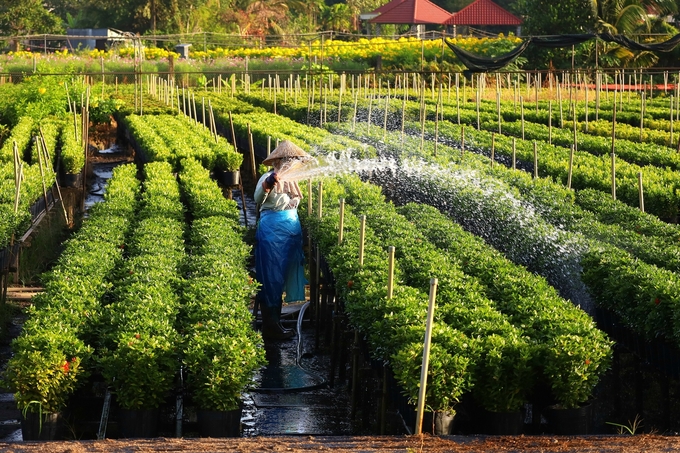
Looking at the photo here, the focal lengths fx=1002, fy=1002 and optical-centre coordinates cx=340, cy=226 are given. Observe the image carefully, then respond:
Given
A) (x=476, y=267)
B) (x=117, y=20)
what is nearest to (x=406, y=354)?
(x=476, y=267)

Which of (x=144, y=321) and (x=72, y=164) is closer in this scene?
(x=144, y=321)

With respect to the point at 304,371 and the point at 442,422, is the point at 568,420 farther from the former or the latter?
the point at 304,371

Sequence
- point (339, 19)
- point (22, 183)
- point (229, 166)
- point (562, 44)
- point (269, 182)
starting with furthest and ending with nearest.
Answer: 1. point (339, 19)
2. point (562, 44)
3. point (229, 166)
4. point (22, 183)
5. point (269, 182)

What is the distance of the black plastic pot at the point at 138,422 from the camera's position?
7348 mm

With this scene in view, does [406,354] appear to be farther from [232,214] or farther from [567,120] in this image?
[567,120]

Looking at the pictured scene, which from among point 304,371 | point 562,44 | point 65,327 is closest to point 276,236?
point 304,371

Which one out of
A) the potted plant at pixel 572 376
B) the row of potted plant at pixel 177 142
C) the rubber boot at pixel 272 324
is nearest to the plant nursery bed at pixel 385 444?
the potted plant at pixel 572 376

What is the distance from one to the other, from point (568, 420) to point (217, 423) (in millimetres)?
2586

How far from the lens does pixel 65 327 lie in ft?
26.2

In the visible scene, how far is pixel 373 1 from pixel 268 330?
67718 mm

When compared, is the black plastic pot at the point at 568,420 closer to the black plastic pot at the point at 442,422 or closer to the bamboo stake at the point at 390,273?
the black plastic pot at the point at 442,422

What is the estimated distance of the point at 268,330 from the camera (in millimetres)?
11133

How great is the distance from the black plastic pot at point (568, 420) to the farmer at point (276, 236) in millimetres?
4354

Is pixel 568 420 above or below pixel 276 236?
below
